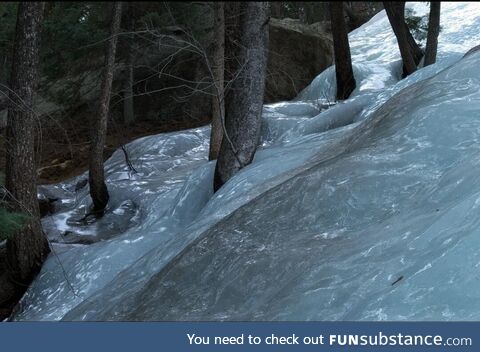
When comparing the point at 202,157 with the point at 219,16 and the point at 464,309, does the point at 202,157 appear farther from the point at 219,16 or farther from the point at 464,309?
the point at 464,309

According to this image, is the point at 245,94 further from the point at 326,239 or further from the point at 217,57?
the point at 326,239

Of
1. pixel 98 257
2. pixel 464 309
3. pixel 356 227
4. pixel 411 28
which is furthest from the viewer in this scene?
pixel 411 28

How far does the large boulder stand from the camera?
642 inches

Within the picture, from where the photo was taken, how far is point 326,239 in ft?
15.3

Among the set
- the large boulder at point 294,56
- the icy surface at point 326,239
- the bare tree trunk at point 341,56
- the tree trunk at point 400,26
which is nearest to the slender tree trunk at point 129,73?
the large boulder at point 294,56

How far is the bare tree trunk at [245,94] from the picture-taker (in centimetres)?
817

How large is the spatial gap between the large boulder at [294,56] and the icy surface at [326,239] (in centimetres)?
718

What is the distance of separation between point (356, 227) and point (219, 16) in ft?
22.9

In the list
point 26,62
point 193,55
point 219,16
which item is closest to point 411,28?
point 193,55

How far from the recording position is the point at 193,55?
53.6 ft

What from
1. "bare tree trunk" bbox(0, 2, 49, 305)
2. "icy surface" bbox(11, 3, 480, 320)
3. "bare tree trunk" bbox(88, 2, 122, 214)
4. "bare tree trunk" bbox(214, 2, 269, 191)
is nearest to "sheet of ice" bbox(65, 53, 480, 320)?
"icy surface" bbox(11, 3, 480, 320)

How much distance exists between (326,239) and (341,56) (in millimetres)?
9279

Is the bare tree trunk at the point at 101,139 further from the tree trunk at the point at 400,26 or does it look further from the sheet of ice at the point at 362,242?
the tree trunk at the point at 400,26

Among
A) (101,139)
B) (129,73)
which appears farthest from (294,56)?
(101,139)
